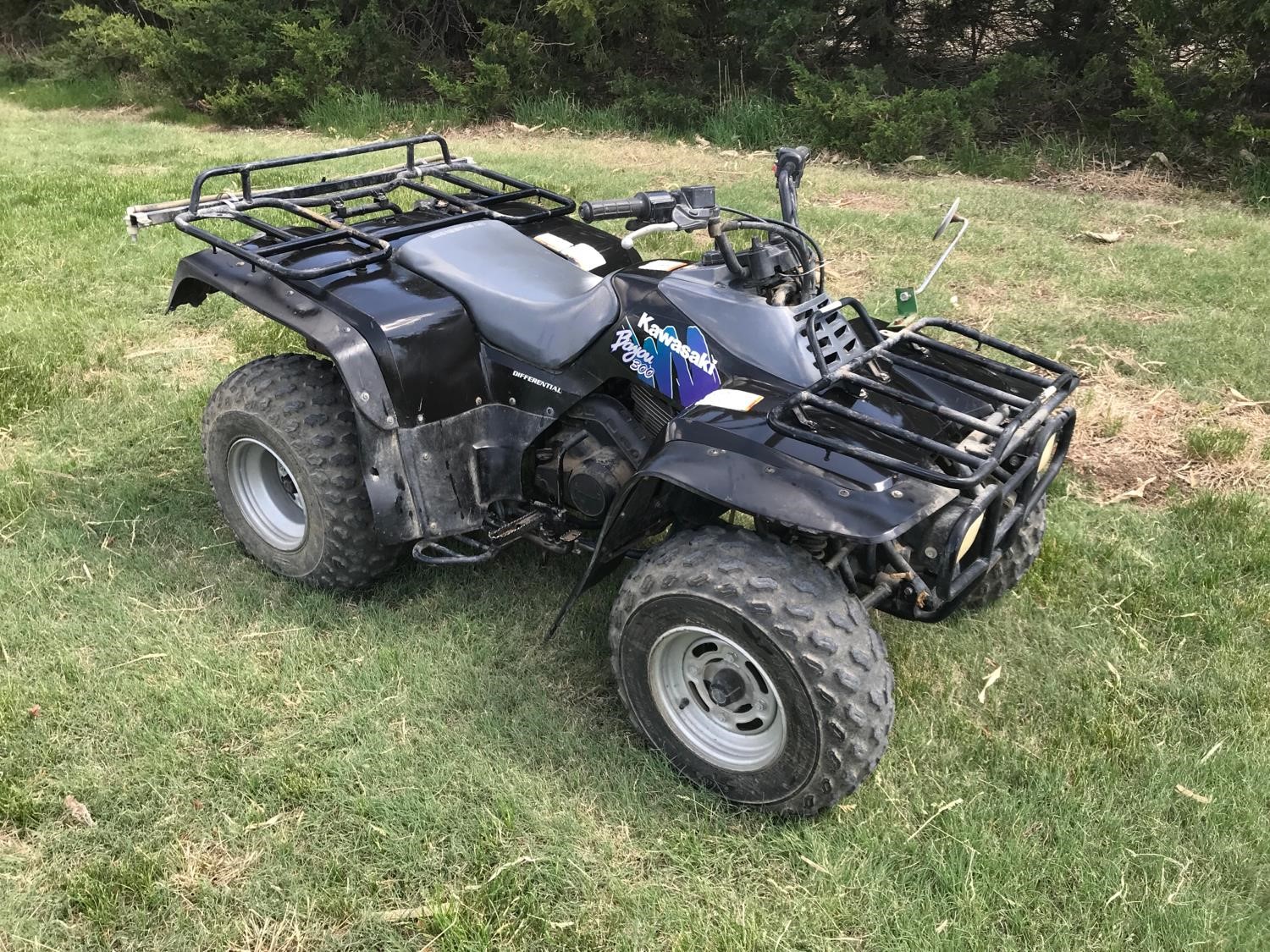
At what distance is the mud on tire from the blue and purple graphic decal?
106 centimetres

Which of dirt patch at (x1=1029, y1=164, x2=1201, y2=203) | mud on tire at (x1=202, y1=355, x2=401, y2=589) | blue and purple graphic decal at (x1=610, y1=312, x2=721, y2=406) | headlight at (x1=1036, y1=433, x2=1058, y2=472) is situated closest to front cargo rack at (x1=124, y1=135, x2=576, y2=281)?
mud on tire at (x1=202, y1=355, x2=401, y2=589)

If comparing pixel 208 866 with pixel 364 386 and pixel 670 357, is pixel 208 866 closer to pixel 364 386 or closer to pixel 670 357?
pixel 364 386

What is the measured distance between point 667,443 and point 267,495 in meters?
1.93

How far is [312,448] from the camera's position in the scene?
351 centimetres

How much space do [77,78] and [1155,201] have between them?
14.7 meters

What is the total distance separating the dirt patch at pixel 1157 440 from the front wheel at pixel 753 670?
7.56 ft

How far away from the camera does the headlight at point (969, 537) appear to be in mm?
2593

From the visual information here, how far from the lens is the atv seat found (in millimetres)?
3248

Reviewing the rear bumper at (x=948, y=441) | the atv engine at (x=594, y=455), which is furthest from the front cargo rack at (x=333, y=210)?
the rear bumper at (x=948, y=441)

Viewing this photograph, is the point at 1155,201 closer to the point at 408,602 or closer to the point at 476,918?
→ the point at 408,602

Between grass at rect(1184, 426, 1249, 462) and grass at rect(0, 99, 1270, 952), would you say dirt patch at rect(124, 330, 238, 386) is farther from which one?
grass at rect(1184, 426, 1249, 462)

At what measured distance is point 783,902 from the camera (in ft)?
8.60

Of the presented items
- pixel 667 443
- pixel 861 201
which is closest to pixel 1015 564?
pixel 667 443

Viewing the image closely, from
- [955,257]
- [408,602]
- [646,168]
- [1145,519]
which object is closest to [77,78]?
[646,168]
